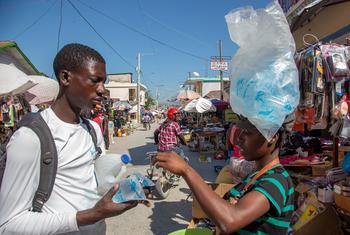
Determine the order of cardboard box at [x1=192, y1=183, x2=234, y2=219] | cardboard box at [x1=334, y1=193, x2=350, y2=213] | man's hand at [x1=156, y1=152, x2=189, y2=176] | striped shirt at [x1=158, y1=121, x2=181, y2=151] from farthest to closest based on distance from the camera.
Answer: striped shirt at [x1=158, y1=121, x2=181, y2=151] < cardboard box at [x1=192, y1=183, x2=234, y2=219] < cardboard box at [x1=334, y1=193, x2=350, y2=213] < man's hand at [x1=156, y1=152, x2=189, y2=176]

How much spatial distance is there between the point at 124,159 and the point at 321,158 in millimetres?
4649

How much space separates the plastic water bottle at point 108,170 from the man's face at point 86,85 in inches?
13.3

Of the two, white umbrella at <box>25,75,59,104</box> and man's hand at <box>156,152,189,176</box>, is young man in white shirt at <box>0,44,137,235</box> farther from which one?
white umbrella at <box>25,75,59,104</box>

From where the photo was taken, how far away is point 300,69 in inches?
143

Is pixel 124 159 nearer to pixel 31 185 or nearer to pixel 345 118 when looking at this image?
pixel 31 185

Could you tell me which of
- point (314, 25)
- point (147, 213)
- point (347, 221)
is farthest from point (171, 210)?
point (314, 25)

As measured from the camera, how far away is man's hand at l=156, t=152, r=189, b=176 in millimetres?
1452

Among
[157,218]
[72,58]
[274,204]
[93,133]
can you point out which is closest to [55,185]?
[93,133]

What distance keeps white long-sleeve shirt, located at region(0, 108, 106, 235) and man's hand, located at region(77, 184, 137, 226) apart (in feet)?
0.15

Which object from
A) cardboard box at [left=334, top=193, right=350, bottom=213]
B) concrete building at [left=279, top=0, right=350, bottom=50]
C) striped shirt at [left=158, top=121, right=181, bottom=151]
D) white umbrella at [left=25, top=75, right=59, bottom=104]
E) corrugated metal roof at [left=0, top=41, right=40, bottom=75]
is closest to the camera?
cardboard box at [left=334, top=193, right=350, bottom=213]

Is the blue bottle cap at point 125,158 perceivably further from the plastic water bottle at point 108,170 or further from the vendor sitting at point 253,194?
the vendor sitting at point 253,194

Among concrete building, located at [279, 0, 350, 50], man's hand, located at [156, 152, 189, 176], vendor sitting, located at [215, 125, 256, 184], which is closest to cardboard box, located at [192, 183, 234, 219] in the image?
vendor sitting, located at [215, 125, 256, 184]

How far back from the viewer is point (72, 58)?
63.0 inches

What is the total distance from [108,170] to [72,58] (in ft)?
2.20
